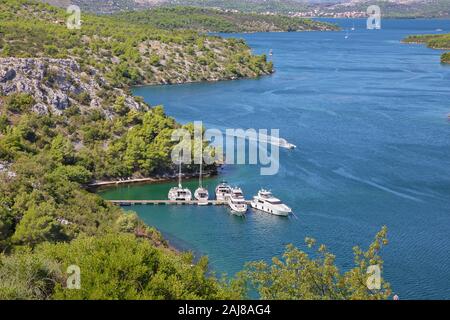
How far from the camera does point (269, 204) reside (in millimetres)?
35344

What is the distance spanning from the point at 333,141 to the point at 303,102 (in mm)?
18545

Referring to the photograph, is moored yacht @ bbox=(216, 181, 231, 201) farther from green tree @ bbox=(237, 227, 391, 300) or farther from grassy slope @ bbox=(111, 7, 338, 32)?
grassy slope @ bbox=(111, 7, 338, 32)

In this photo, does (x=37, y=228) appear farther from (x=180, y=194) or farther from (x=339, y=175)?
(x=339, y=175)

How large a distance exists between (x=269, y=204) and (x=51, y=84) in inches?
932

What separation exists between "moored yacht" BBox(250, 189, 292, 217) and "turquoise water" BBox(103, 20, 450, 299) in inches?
19.2

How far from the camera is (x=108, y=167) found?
4175 centimetres

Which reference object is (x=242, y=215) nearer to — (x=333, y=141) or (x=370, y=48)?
(x=333, y=141)

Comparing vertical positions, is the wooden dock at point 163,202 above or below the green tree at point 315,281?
below

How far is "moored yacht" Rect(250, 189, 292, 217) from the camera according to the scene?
34.8 meters

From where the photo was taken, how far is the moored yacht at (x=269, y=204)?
34.8 metres

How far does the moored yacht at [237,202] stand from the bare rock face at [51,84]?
57.2ft

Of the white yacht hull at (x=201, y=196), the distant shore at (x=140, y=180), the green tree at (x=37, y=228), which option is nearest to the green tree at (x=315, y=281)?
the green tree at (x=37, y=228)

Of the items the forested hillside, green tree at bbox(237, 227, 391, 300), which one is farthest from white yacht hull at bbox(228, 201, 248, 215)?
green tree at bbox(237, 227, 391, 300)

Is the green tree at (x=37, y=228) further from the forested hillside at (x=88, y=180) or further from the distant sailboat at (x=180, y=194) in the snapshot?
the distant sailboat at (x=180, y=194)
